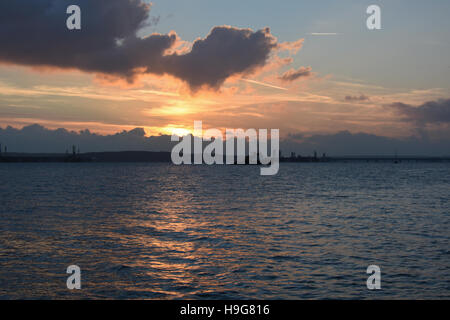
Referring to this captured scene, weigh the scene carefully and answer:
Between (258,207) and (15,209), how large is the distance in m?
28.4

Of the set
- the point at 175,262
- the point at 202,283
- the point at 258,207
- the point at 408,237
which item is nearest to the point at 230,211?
the point at 258,207

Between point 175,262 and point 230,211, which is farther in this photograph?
point 230,211

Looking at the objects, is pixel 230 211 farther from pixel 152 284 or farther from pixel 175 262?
pixel 152 284

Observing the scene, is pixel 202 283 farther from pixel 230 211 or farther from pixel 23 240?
pixel 230 211

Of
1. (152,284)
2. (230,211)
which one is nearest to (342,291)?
(152,284)

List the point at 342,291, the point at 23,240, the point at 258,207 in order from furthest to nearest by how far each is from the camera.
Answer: the point at 258,207 < the point at 23,240 < the point at 342,291

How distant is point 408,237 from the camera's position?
95.3ft

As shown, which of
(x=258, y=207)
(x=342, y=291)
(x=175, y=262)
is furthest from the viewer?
(x=258, y=207)

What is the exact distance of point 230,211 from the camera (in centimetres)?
4606

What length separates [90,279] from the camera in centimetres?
1889
